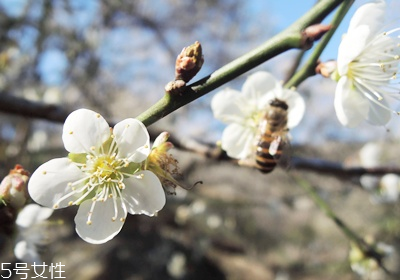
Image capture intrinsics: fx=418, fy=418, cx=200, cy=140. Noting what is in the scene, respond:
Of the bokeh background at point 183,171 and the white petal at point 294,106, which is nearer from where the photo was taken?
the white petal at point 294,106

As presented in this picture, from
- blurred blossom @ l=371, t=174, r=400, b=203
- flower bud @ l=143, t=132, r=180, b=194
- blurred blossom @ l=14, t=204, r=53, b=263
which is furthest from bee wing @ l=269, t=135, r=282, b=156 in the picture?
blurred blossom @ l=371, t=174, r=400, b=203

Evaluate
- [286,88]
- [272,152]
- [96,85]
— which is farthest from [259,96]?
[96,85]

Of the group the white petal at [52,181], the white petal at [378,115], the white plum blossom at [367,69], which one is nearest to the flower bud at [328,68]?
the white plum blossom at [367,69]

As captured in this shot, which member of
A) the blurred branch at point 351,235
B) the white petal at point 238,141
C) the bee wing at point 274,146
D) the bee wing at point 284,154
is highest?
the bee wing at point 274,146

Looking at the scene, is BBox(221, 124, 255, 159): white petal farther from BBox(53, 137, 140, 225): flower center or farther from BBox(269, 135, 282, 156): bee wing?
BBox(53, 137, 140, 225): flower center

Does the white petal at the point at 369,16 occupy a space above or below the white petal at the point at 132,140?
above

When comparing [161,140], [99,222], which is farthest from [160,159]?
[99,222]

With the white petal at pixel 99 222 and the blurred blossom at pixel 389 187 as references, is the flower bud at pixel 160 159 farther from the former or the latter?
the blurred blossom at pixel 389 187
